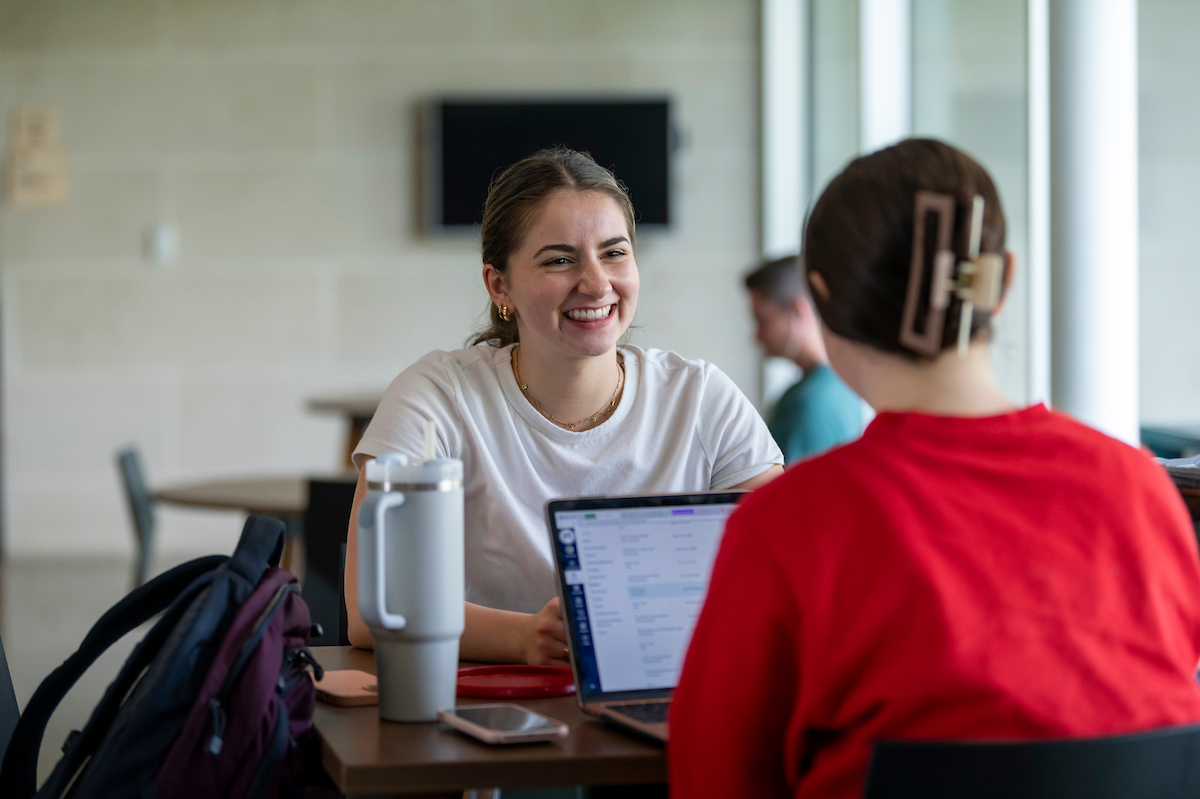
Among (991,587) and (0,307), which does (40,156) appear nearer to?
(0,307)

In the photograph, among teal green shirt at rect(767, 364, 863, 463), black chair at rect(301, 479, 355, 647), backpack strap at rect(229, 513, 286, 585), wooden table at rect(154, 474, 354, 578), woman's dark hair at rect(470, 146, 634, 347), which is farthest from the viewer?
wooden table at rect(154, 474, 354, 578)

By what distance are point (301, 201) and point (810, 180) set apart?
2580 mm

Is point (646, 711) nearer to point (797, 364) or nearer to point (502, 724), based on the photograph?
point (502, 724)

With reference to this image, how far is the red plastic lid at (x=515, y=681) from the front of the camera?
1215mm

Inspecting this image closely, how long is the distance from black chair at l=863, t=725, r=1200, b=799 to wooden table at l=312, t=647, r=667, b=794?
249 mm

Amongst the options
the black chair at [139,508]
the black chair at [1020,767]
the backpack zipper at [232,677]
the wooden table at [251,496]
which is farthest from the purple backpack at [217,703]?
the black chair at [139,508]

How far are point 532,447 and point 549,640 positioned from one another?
1.29ft

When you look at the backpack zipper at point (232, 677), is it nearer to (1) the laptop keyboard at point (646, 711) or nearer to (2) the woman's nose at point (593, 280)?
(1) the laptop keyboard at point (646, 711)

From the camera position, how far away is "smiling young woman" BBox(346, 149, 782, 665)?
1.63 m

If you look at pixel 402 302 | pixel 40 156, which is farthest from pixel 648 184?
pixel 40 156

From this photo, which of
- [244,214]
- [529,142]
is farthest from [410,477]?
[244,214]

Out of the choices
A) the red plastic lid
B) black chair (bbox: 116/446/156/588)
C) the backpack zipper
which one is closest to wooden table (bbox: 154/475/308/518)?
black chair (bbox: 116/446/156/588)

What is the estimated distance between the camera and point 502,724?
1058 mm

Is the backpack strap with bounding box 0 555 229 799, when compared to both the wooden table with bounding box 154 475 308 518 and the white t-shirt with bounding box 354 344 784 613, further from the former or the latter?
the wooden table with bounding box 154 475 308 518
